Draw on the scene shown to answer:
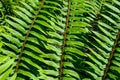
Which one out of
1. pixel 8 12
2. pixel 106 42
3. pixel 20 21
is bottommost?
pixel 106 42

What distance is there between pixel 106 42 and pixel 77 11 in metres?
0.21

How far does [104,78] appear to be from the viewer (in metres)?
1.42

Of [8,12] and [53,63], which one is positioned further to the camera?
[8,12]

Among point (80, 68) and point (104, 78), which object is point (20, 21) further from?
point (104, 78)

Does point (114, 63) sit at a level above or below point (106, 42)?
below

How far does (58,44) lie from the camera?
1.48 meters

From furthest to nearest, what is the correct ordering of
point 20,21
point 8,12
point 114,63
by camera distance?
1. point 8,12
2. point 20,21
3. point 114,63

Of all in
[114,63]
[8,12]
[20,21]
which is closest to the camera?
[114,63]

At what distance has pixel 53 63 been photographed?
1.45 m

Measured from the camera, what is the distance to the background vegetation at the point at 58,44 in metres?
1.44

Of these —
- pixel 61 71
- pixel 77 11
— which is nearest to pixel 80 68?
pixel 61 71

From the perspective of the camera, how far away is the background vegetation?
144 cm

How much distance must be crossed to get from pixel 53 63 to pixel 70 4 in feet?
1.03

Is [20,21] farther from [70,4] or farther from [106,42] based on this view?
[106,42]
